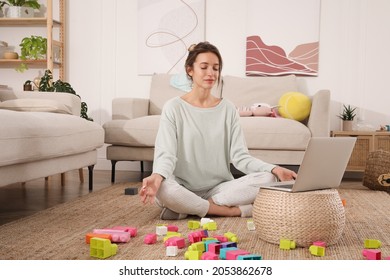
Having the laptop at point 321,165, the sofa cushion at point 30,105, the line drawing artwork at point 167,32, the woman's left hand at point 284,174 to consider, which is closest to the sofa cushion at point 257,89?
the line drawing artwork at point 167,32

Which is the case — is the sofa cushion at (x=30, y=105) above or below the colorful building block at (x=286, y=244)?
above

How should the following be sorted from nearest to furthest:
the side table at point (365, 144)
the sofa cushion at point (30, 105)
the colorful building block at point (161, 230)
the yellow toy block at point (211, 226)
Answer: the colorful building block at point (161, 230) → the yellow toy block at point (211, 226) → the sofa cushion at point (30, 105) → the side table at point (365, 144)

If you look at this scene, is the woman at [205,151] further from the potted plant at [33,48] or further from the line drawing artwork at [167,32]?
the potted plant at [33,48]

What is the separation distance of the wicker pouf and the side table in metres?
2.48

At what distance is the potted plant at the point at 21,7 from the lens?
4734mm

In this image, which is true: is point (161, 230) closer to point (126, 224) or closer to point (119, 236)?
point (119, 236)

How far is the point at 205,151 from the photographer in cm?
236

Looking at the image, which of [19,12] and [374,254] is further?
[19,12]

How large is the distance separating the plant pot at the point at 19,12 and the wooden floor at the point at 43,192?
159 centimetres

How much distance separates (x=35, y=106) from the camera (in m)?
3.01

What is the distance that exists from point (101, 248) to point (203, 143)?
0.90m

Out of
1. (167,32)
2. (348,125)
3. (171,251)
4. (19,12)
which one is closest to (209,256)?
(171,251)

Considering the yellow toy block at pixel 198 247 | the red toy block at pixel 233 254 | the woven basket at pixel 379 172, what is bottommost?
the woven basket at pixel 379 172

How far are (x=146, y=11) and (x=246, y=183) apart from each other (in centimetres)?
295
